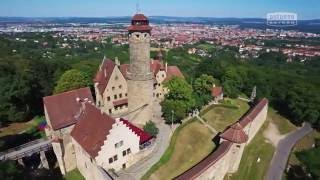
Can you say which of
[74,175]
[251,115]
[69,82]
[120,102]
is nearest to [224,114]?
[251,115]

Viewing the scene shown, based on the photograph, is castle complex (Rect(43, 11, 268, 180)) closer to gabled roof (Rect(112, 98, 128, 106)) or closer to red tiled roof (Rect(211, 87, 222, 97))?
gabled roof (Rect(112, 98, 128, 106))

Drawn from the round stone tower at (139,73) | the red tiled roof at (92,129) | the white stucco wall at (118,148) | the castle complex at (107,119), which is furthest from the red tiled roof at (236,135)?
the red tiled roof at (92,129)

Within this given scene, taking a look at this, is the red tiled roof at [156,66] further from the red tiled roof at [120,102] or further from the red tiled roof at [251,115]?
the red tiled roof at [251,115]

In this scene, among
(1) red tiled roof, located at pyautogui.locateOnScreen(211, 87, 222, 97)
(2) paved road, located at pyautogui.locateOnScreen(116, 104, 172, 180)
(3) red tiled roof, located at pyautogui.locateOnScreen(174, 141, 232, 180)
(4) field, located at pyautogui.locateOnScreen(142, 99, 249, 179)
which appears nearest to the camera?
(3) red tiled roof, located at pyautogui.locateOnScreen(174, 141, 232, 180)

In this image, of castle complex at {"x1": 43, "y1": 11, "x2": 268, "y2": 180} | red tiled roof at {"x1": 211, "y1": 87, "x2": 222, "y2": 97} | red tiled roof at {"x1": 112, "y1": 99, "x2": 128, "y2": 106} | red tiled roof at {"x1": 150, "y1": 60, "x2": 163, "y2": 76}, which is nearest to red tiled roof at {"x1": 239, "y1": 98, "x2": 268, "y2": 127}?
castle complex at {"x1": 43, "y1": 11, "x2": 268, "y2": 180}

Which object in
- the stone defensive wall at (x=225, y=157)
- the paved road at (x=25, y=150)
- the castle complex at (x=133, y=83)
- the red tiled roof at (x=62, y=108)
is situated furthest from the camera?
the castle complex at (x=133, y=83)

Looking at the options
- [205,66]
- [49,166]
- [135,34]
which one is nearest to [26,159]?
[49,166]

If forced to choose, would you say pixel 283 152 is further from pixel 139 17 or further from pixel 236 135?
pixel 139 17
